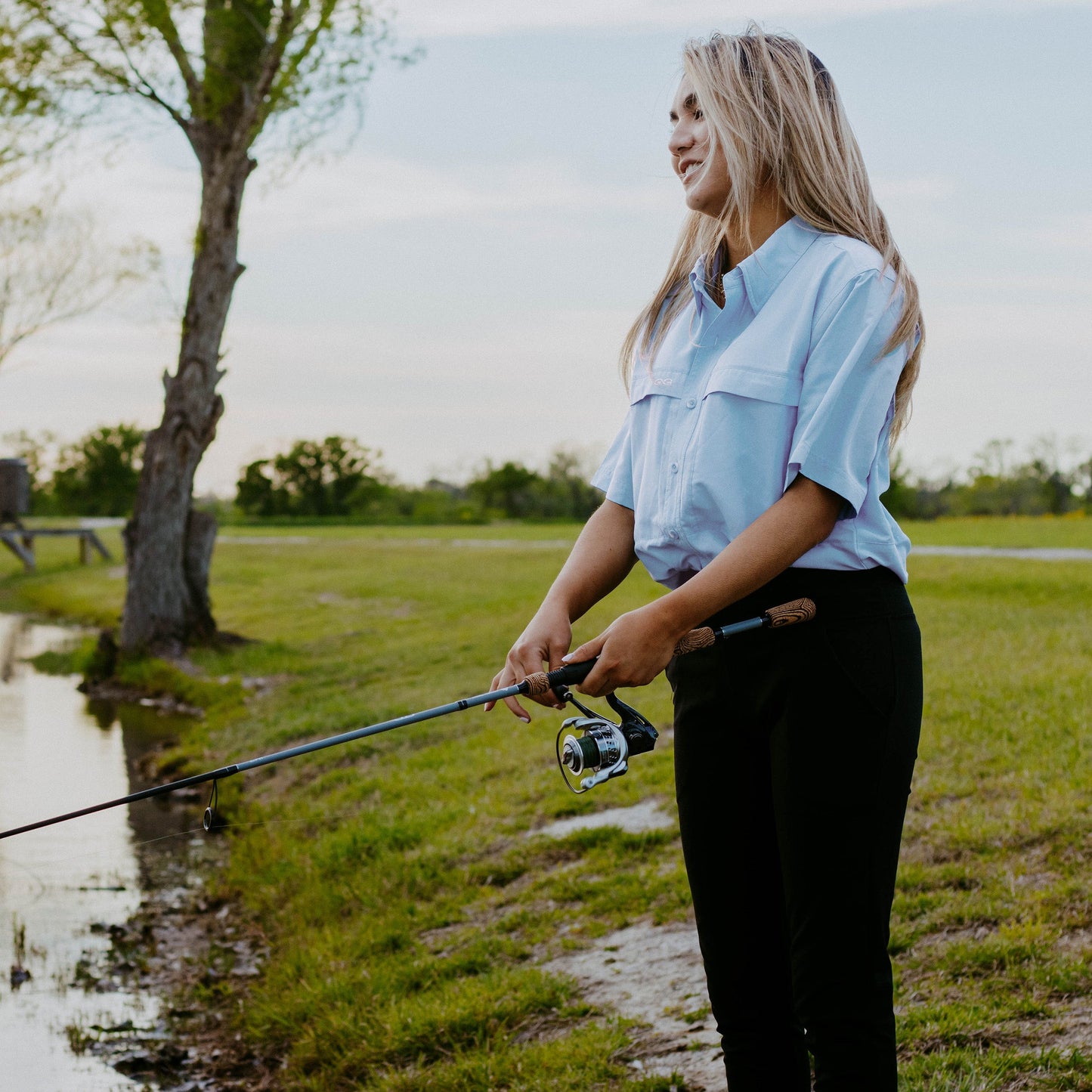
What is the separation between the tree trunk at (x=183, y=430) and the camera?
11609 millimetres

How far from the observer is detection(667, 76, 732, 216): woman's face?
201 centimetres

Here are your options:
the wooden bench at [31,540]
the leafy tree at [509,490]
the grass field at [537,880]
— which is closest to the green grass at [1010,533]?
the grass field at [537,880]

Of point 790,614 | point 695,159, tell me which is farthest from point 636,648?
point 695,159

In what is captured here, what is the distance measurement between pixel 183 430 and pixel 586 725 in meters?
10.2

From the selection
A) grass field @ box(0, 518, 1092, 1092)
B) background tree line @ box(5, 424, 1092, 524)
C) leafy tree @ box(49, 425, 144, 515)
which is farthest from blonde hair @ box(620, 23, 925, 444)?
leafy tree @ box(49, 425, 144, 515)

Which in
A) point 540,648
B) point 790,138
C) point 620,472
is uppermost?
point 790,138

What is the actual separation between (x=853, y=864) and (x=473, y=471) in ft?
167

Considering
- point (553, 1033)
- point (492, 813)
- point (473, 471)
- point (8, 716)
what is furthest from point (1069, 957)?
point (473, 471)

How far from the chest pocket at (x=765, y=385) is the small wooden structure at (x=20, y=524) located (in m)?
25.0

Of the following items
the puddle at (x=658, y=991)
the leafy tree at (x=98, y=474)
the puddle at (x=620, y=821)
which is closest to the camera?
the puddle at (x=658, y=991)

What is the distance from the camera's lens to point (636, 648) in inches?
73.3

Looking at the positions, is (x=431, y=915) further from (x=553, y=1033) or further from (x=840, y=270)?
(x=840, y=270)

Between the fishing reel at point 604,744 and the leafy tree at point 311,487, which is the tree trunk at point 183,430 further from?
the leafy tree at point 311,487

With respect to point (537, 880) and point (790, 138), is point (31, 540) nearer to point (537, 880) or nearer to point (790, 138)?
point (537, 880)
